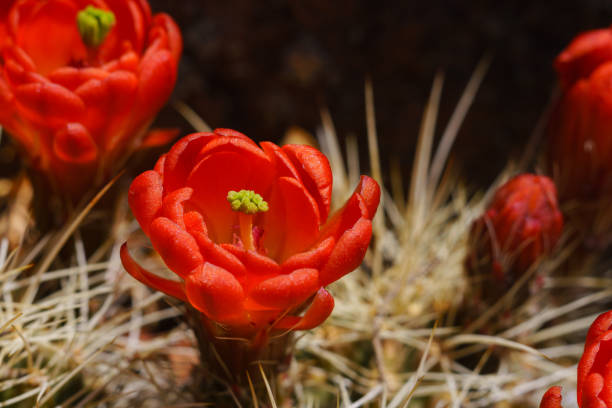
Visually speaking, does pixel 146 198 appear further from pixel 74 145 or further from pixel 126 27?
pixel 126 27

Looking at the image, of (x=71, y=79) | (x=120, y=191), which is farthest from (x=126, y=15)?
(x=120, y=191)

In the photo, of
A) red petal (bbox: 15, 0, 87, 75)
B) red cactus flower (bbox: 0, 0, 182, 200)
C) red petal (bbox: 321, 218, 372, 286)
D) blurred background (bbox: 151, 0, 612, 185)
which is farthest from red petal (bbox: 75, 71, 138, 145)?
blurred background (bbox: 151, 0, 612, 185)

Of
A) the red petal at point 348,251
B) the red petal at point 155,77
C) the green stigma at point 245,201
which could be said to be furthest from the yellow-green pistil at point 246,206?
the red petal at point 155,77

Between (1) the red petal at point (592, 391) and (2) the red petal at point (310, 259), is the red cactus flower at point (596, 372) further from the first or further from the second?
(2) the red petal at point (310, 259)

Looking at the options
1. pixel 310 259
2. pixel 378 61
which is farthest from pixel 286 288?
pixel 378 61

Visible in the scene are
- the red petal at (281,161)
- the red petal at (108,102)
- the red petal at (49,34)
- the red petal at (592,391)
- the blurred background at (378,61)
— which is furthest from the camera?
the blurred background at (378,61)

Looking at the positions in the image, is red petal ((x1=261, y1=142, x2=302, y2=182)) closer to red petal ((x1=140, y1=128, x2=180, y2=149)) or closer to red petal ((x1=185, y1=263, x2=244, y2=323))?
red petal ((x1=185, y1=263, x2=244, y2=323))

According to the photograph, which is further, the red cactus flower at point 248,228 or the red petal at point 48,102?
the red petal at point 48,102

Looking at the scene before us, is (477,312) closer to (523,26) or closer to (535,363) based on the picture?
(535,363)
